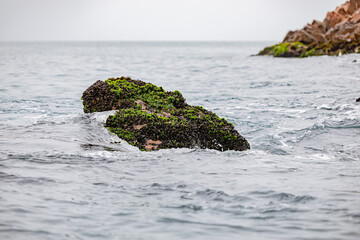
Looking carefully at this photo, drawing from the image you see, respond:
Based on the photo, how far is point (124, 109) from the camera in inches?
391

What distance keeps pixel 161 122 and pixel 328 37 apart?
2509 inches

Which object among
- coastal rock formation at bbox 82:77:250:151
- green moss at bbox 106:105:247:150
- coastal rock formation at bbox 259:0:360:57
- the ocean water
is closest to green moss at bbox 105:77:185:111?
coastal rock formation at bbox 82:77:250:151

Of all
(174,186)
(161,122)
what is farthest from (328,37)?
(174,186)

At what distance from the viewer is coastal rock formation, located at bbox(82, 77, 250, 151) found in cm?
892

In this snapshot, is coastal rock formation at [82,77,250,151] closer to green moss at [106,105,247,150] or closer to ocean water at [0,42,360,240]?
green moss at [106,105,247,150]

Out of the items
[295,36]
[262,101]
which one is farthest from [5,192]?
[295,36]

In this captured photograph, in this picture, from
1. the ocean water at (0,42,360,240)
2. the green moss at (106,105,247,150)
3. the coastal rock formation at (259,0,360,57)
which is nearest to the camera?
the ocean water at (0,42,360,240)

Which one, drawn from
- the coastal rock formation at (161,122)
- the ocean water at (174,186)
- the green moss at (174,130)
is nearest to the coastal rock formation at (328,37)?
the ocean water at (174,186)

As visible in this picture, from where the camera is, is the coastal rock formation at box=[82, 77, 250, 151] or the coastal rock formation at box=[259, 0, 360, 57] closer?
the coastal rock formation at box=[82, 77, 250, 151]

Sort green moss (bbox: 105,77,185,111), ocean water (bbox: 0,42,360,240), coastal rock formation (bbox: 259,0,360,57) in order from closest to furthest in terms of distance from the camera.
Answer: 1. ocean water (bbox: 0,42,360,240)
2. green moss (bbox: 105,77,185,111)
3. coastal rock formation (bbox: 259,0,360,57)

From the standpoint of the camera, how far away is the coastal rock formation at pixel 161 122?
8.92m

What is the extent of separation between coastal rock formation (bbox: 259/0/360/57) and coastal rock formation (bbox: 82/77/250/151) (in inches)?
2040

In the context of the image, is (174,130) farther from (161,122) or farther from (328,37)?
(328,37)

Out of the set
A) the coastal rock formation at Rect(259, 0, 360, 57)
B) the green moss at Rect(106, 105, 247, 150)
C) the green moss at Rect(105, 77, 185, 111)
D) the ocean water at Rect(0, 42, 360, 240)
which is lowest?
the ocean water at Rect(0, 42, 360, 240)
